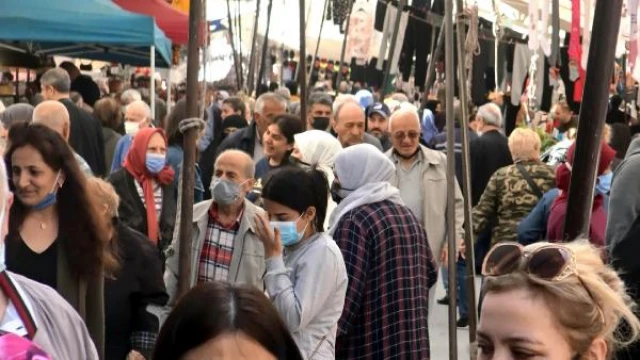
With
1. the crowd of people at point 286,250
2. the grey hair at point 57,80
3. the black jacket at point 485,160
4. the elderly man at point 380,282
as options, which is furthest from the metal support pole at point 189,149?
the black jacket at point 485,160

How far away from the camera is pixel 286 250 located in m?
5.96

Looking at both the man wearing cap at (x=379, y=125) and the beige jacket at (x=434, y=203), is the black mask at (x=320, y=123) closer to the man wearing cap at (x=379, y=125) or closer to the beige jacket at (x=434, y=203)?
the man wearing cap at (x=379, y=125)

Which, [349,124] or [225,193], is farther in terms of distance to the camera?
[349,124]

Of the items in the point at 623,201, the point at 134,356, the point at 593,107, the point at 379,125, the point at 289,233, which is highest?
the point at 593,107

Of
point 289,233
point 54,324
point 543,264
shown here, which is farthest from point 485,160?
point 543,264

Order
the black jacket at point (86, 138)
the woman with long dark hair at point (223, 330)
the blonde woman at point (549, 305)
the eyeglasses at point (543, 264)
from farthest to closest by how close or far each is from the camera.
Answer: the black jacket at point (86, 138)
the eyeglasses at point (543, 264)
the blonde woman at point (549, 305)
the woman with long dark hair at point (223, 330)

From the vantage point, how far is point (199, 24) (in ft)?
17.2

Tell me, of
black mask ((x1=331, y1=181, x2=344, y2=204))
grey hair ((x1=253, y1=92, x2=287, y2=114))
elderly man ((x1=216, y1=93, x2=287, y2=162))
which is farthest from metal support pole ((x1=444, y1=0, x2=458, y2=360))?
grey hair ((x1=253, y1=92, x2=287, y2=114))

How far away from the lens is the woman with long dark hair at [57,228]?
4.82m

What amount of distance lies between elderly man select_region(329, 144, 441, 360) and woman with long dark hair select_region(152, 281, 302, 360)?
3561 millimetres

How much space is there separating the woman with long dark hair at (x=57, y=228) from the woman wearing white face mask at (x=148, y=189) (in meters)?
2.80

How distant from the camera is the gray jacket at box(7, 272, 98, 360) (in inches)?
137

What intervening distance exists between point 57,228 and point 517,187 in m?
6.27

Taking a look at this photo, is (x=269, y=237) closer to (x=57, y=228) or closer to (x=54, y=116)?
(x=57, y=228)
